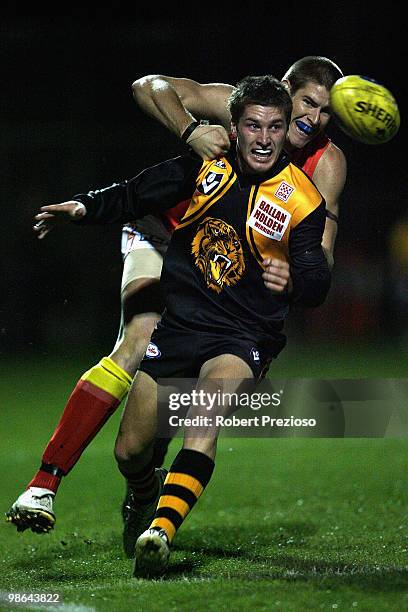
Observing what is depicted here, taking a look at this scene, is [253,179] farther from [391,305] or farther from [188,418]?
[391,305]

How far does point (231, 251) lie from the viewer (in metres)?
4.99

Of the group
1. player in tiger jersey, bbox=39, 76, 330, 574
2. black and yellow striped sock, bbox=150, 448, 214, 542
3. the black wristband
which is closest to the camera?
black and yellow striped sock, bbox=150, 448, 214, 542

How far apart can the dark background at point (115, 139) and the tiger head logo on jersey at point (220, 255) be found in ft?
30.5

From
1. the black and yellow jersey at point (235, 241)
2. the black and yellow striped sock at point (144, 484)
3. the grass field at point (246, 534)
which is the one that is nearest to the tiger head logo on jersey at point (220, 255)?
the black and yellow jersey at point (235, 241)

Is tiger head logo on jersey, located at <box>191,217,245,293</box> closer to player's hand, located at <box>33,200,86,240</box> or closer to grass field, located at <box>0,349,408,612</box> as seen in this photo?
player's hand, located at <box>33,200,86,240</box>

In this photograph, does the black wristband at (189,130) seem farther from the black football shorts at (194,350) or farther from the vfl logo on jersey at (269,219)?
the black football shorts at (194,350)

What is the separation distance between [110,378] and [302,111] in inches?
66.1

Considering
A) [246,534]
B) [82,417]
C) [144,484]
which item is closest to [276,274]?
[82,417]

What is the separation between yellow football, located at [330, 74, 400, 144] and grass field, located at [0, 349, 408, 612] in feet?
6.57

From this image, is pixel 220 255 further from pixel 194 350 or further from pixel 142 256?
pixel 142 256

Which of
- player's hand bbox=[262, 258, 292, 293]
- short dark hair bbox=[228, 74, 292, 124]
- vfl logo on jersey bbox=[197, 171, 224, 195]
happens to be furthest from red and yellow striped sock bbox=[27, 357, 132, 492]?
short dark hair bbox=[228, 74, 292, 124]

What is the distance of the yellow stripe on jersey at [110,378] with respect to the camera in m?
5.45

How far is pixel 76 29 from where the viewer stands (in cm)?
1627

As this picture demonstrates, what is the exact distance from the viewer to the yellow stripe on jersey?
5453 mm
